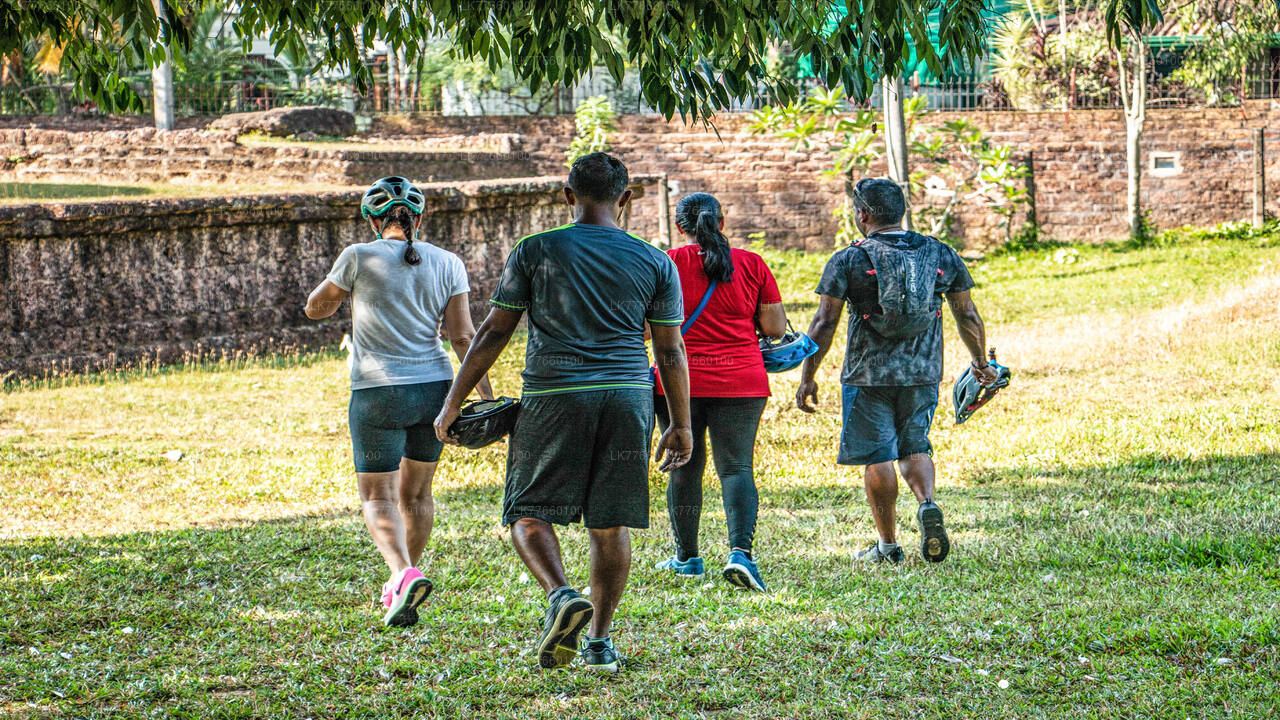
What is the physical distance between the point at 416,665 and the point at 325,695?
357mm

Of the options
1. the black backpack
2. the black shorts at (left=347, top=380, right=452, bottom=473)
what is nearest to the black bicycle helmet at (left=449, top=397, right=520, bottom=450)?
the black shorts at (left=347, top=380, right=452, bottom=473)

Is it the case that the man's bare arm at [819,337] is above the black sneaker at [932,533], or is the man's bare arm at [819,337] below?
above

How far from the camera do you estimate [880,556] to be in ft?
18.8

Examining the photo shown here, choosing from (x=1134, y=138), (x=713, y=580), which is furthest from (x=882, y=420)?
(x=1134, y=138)

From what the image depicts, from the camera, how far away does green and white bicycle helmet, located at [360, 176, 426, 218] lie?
4.73m

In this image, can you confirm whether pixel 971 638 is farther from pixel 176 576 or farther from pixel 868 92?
pixel 176 576

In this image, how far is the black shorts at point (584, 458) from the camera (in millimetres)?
4027

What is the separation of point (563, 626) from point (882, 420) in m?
2.16

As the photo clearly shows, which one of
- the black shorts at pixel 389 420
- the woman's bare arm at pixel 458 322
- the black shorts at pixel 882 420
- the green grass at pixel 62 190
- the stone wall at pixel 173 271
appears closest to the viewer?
the black shorts at pixel 389 420

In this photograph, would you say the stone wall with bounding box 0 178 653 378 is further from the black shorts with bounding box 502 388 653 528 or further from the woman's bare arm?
the black shorts with bounding box 502 388 653 528

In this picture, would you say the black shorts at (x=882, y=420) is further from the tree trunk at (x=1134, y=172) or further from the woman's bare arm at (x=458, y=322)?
the tree trunk at (x=1134, y=172)

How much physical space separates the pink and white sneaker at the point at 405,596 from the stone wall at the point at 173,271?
799 cm

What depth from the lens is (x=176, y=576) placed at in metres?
5.67

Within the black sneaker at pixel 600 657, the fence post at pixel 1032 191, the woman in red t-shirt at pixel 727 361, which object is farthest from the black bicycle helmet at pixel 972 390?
the fence post at pixel 1032 191
